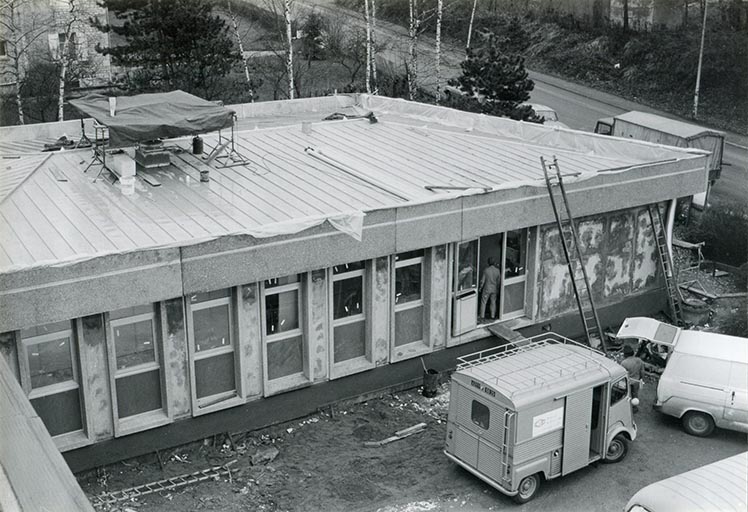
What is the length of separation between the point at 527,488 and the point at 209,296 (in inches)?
282

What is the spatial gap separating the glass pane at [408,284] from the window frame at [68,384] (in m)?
7.24

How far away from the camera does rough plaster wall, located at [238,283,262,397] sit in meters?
16.9

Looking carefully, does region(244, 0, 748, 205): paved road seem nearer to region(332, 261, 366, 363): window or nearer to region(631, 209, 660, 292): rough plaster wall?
region(631, 209, 660, 292): rough plaster wall

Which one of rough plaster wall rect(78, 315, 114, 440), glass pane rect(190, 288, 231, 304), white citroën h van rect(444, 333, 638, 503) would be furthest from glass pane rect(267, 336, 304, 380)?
white citroën h van rect(444, 333, 638, 503)

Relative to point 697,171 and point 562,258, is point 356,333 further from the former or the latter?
point 697,171

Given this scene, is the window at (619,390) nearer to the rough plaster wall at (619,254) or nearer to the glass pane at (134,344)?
the rough plaster wall at (619,254)

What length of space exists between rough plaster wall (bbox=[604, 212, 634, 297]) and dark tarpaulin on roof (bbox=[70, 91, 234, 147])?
34.5 ft

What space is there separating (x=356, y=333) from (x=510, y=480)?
5.45 metres

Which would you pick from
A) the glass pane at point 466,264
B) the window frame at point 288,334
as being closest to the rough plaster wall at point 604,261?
the glass pane at point 466,264

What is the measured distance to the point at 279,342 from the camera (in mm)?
17734

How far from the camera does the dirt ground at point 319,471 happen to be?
49.5 feet

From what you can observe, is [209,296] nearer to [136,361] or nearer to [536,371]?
[136,361]

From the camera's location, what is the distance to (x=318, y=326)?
59.0ft

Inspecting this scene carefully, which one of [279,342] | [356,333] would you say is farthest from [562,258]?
[279,342]
